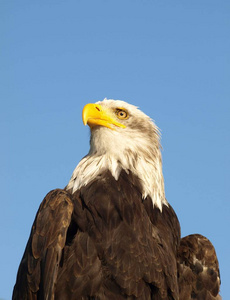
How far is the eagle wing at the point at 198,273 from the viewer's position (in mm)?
7551

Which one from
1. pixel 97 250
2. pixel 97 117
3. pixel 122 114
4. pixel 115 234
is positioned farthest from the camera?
pixel 122 114

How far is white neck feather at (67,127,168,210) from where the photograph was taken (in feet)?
23.5

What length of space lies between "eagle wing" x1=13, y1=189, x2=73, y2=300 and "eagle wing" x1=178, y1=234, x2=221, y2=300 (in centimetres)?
222

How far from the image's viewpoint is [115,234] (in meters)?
6.46

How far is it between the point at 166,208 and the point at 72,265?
180 cm

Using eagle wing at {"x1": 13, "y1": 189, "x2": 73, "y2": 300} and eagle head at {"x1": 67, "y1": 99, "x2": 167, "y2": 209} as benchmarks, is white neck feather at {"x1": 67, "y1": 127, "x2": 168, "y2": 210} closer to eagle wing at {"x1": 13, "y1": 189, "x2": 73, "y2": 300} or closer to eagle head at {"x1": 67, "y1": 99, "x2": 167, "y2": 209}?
eagle head at {"x1": 67, "y1": 99, "x2": 167, "y2": 209}

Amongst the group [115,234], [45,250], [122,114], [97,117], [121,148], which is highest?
[122,114]

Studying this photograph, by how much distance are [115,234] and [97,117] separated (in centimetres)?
195

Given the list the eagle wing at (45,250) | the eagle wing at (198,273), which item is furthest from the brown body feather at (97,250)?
the eagle wing at (198,273)

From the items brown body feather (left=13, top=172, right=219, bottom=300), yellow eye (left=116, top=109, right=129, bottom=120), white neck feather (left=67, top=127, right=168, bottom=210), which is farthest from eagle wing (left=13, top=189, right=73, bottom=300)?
yellow eye (left=116, top=109, right=129, bottom=120)

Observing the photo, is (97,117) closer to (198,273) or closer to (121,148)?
(121,148)

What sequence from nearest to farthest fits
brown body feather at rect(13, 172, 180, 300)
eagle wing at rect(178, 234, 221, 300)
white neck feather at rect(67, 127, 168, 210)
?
brown body feather at rect(13, 172, 180, 300) → white neck feather at rect(67, 127, 168, 210) → eagle wing at rect(178, 234, 221, 300)

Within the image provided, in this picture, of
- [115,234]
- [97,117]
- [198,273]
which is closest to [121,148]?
[97,117]

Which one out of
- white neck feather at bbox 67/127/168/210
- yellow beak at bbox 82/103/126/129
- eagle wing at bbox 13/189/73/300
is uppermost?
yellow beak at bbox 82/103/126/129
